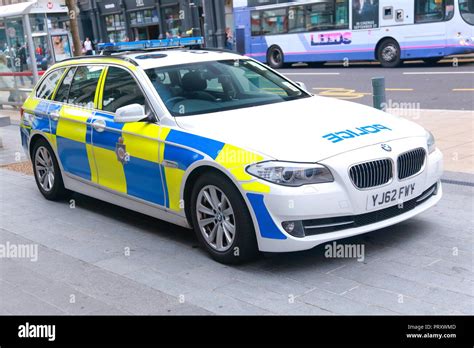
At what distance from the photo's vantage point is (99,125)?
6.10 m

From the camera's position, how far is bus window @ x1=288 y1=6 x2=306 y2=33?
78.4 ft

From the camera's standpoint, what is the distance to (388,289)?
4328mm

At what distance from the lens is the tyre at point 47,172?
714 centimetres

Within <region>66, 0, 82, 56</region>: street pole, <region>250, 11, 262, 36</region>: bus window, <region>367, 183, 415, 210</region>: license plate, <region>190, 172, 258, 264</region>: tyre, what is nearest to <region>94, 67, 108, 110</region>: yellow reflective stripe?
<region>190, 172, 258, 264</region>: tyre

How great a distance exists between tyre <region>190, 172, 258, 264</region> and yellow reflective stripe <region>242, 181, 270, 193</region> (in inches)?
4.8

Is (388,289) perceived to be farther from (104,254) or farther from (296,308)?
(104,254)

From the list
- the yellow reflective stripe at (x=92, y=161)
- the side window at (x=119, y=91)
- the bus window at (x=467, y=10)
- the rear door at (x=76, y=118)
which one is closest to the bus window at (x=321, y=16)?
the bus window at (x=467, y=10)

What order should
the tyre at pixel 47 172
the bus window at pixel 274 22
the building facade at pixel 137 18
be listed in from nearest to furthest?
the tyre at pixel 47 172 < the bus window at pixel 274 22 < the building facade at pixel 137 18

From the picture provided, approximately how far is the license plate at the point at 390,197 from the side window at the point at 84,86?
10.1ft

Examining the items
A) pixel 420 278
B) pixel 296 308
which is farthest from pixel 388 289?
pixel 296 308

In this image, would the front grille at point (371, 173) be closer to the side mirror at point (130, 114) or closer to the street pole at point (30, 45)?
the side mirror at point (130, 114)

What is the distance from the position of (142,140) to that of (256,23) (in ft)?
70.6

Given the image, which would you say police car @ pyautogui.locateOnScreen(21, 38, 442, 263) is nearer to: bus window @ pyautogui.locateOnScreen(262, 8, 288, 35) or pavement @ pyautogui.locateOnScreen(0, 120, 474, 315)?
pavement @ pyautogui.locateOnScreen(0, 120, 474, 315)

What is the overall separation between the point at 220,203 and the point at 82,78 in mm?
2709
